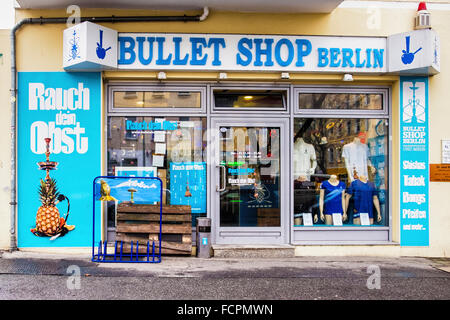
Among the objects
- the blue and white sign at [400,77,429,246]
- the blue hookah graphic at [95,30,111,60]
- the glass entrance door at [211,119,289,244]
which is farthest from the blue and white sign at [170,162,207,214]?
the blue and white sign at [400,77,429,246]

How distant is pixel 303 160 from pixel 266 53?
203cm

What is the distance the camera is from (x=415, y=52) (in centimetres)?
697

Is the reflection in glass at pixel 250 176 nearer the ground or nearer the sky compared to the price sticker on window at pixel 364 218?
nearer the sky

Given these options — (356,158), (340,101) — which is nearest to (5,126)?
(340,101)

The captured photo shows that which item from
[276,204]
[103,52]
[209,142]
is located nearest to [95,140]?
[103,52]

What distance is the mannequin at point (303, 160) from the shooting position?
7.58 meters

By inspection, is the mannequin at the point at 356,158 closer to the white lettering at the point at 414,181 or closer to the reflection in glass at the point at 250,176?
the white lettering at the point at 414,181

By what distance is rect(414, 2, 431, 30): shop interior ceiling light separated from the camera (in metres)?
7.17

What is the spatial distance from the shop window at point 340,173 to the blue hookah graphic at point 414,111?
44 centimetres

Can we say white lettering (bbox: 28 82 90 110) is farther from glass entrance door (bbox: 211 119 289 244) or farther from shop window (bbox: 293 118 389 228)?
shop window (bbox: 293 118 389 228)

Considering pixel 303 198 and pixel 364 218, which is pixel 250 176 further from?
pixel 364 218

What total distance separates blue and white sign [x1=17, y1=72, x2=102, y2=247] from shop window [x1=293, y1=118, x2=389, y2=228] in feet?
11.9

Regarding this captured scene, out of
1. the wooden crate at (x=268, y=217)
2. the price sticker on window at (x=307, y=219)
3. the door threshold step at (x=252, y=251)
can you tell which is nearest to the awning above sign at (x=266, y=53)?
the wooden crate at (x=268, y=217)

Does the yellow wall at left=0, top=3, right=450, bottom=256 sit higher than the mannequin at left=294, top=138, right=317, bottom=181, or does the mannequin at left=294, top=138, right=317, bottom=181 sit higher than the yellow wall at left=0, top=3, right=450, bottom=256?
the yellow wall at left=0, top=3, right=450, bottom=256
